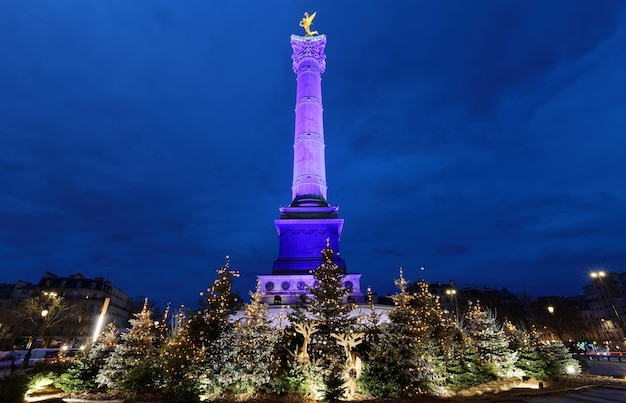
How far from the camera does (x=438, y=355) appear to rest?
14.8 m

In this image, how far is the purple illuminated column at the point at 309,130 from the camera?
37.9m

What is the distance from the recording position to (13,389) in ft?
38.3

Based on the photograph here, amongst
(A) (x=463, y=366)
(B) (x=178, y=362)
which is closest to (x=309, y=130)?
(A) (x=463, y=366)

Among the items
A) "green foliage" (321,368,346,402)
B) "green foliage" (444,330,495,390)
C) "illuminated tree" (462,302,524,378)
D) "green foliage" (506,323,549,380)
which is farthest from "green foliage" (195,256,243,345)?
"green foliage" (506,323,549,380)

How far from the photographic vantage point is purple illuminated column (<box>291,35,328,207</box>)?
124ft

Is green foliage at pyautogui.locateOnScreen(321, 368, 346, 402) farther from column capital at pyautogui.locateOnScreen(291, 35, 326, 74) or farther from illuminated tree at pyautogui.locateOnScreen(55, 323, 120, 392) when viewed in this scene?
column capital at pyautogui.locateOnScreen(291, 35, 326, 74)

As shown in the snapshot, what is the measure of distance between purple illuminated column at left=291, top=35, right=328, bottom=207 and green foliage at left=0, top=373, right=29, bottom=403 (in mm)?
26139

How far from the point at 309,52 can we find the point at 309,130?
44.8 ft

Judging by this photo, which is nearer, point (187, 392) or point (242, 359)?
point (187, 392)

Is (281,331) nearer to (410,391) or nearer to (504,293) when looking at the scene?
(410,391)

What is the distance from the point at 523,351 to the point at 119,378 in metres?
19.7

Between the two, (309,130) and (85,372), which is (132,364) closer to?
(85,372)

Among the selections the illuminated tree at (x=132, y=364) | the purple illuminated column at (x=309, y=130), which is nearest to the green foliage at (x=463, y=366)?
the illuminated tree at (x=132, y=364)

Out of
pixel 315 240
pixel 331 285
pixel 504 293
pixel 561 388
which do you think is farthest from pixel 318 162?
pixel 504 293
